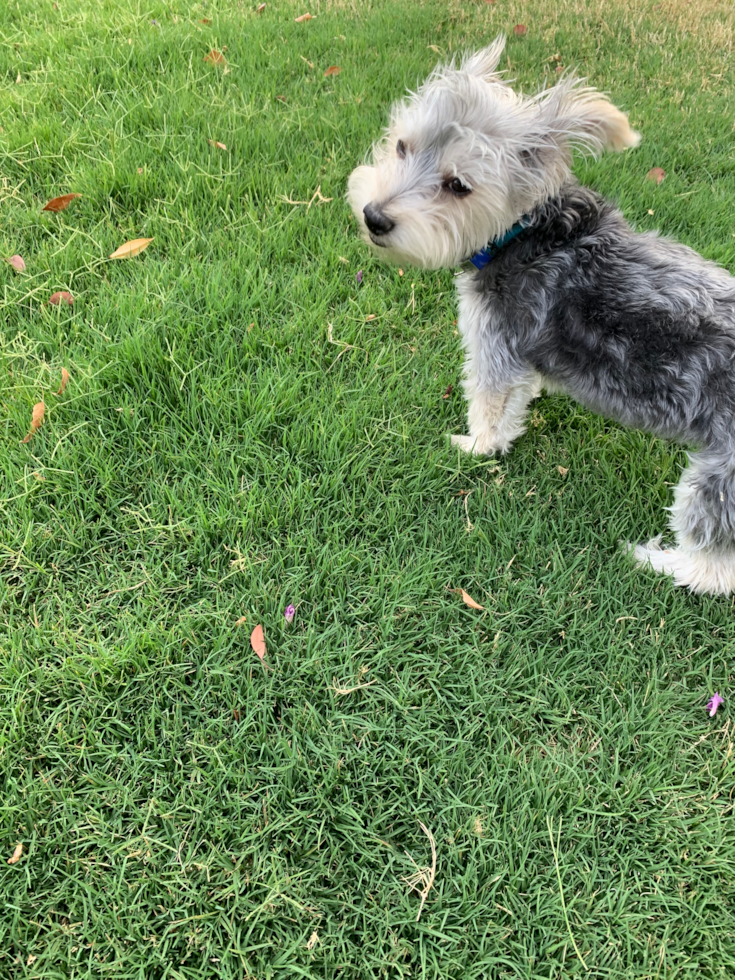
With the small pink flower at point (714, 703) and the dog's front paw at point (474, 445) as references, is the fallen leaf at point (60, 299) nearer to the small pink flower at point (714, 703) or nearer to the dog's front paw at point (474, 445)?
the dog's front paw at point (474, 445)

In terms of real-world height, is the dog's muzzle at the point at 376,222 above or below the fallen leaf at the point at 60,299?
above

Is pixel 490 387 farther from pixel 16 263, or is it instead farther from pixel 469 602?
pixel 16 263

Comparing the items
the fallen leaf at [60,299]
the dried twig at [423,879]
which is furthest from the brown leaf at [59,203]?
the dried twig at [423,879]

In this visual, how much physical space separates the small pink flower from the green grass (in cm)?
4

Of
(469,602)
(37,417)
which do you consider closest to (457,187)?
(469,602)

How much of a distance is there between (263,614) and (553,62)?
18.8 ft

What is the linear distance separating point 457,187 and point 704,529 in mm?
1793

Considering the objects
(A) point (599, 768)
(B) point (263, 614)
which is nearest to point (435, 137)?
(B) point (263, 614)

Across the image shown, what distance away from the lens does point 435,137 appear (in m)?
2.41

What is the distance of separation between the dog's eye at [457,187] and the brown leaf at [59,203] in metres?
2.55

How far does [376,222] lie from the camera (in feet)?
8.02

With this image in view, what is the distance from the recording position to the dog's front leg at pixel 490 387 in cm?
278

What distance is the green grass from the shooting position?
6.05 feet

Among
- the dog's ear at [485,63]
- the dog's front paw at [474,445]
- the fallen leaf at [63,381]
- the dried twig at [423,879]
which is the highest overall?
the dog's ear at [485,63]
